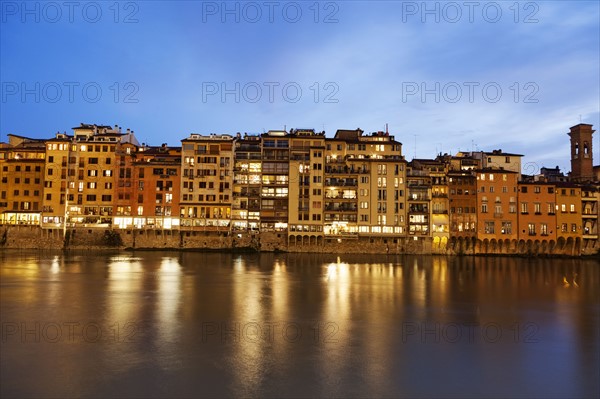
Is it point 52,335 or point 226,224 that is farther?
point 226,224

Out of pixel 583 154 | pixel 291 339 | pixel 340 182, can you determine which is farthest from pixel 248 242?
pixel 583 154

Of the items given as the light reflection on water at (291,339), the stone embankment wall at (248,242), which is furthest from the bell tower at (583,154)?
the light reflection on water at (291,339)

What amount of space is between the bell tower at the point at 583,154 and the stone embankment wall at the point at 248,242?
21.9 meters

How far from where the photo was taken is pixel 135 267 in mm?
56906

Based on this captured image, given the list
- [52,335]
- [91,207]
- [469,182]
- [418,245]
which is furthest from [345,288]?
[91,207]

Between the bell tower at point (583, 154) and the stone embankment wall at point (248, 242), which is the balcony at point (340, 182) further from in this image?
the bell tower at point (583, 154)

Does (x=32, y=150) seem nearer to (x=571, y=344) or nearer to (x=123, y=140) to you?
(x=123, y=140)

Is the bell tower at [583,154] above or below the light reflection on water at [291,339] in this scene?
above

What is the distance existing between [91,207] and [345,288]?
70523mm

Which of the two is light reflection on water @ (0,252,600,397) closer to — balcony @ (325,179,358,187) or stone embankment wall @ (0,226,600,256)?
stone embankment wall @ (0,226,600,256)

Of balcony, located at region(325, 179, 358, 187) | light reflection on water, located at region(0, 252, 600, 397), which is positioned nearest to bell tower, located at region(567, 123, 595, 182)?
balcony, located at region(325, 179, 358, 187)

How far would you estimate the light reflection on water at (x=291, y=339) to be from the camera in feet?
55.2

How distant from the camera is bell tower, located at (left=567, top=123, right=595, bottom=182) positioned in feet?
348

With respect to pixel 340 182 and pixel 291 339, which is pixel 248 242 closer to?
pixel 340 182
